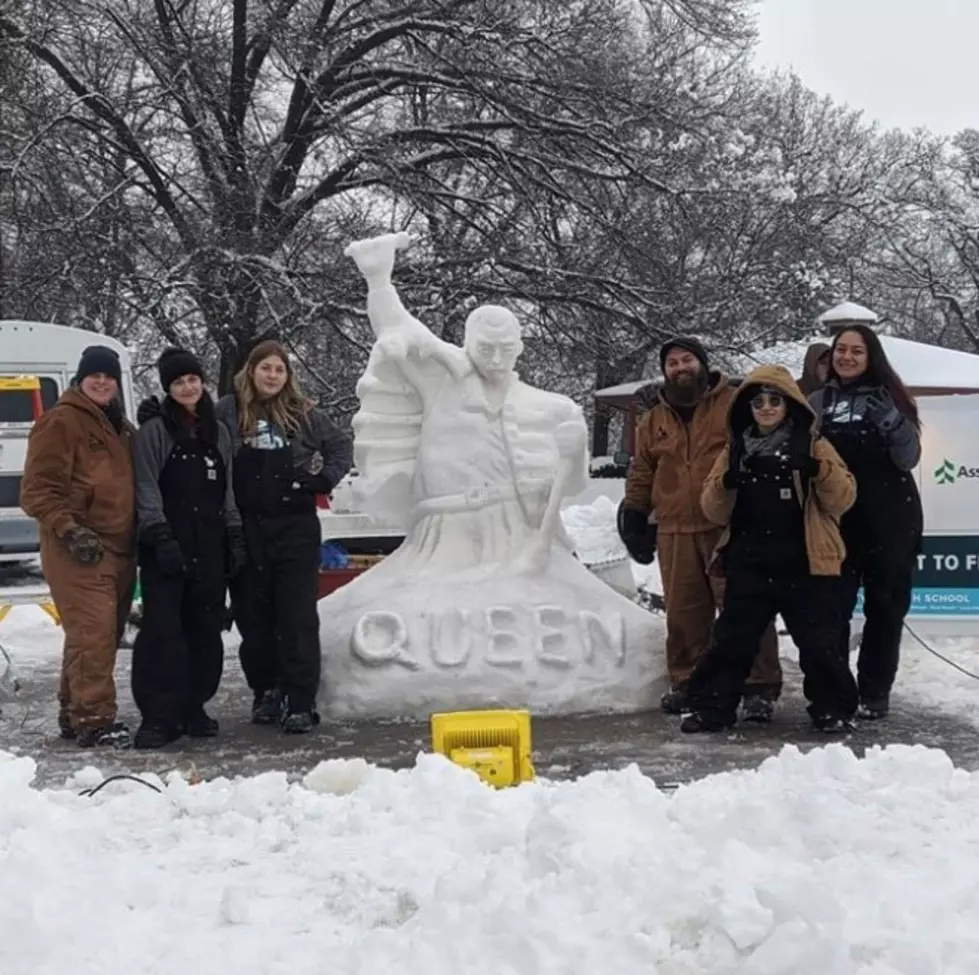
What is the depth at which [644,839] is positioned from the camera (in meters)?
3.44

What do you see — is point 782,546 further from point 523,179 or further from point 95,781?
point 523,179

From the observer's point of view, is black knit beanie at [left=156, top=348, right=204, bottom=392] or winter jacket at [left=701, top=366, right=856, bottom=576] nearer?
winter jacket at [left=701, top=366, right=856, bottom=576]

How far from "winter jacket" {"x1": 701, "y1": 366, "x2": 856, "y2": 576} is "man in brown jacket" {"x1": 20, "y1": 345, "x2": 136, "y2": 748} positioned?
247 cm

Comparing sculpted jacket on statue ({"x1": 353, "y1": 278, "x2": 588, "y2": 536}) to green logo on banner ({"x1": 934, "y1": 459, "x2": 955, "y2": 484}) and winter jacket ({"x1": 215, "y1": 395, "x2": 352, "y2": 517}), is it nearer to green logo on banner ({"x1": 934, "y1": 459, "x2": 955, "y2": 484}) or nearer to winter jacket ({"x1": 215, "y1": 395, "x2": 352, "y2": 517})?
winter jacket ({"x1": 215, "y1": 395, "x2": 352, "y2": 517})

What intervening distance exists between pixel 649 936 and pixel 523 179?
13.1 meters

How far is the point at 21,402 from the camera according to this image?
14.3m

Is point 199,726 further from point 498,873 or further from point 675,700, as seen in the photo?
point 498,873

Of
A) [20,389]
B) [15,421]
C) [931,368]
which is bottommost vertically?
[15,421]

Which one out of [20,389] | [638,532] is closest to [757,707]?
[638,532]

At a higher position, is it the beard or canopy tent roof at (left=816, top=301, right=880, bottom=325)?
canopy tent roof at (left=816, top=301, right=880, bottom=325)

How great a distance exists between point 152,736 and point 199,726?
A: 0.28 metres

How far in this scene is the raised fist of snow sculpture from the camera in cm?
600

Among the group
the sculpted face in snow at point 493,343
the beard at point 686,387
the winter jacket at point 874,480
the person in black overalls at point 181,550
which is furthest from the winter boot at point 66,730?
the winter jacket at point 874,480

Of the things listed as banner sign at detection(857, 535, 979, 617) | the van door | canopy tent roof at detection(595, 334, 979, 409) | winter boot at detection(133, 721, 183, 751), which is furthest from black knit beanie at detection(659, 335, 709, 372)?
the van door
